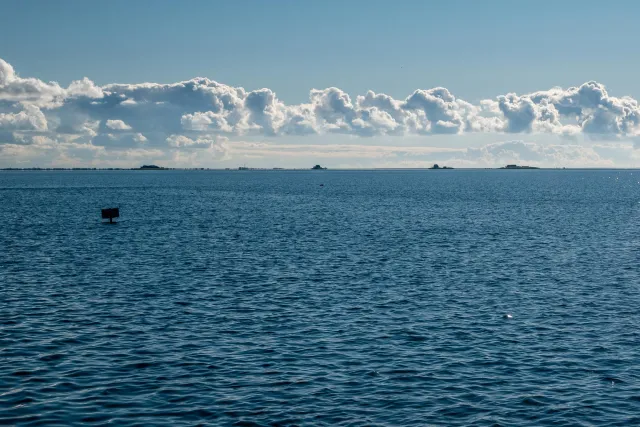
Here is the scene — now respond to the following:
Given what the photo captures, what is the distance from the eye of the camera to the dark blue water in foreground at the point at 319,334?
2512 cm

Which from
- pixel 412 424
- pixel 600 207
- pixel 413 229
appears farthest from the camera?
pixel 600 207

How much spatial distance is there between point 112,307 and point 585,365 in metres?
27.8

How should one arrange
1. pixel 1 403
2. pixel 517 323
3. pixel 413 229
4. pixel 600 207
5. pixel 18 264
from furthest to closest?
pixel 600 207 → pixel 413 229 → pixel 18 264 → pixel 517 323 → pixel 1 403

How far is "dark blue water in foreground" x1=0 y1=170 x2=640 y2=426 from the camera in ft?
82.4

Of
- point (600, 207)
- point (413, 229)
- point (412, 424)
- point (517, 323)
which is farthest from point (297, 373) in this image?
point (600, 207)

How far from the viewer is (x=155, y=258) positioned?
210ft

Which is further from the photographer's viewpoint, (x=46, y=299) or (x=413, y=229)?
(x=413, y=229)

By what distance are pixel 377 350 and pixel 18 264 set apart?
129ft

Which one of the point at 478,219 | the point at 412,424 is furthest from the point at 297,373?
the point at 478,219

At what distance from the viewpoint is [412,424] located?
23484 millimetres

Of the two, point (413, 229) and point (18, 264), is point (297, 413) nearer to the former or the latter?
point (18, 264)

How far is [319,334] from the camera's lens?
35156mm

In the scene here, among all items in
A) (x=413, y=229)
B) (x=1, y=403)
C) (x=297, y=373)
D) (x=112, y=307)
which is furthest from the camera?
(x=413, y=229)

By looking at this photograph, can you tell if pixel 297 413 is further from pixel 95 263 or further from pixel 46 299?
pixel 95 263
